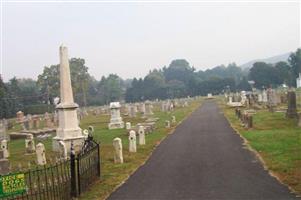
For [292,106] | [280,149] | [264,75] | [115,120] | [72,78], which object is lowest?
[280,149]

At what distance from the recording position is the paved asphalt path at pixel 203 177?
35.0 feet

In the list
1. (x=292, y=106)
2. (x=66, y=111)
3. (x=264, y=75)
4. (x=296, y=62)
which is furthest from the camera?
(x=264, y=75)

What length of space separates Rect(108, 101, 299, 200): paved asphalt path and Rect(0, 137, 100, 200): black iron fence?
114 cm

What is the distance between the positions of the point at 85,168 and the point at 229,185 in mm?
4436

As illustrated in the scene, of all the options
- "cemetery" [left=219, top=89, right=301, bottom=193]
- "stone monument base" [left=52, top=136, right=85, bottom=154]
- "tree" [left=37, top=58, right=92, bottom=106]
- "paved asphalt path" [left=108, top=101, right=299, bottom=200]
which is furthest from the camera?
"tree" [left=37, top=58, right=92, bottom=106]

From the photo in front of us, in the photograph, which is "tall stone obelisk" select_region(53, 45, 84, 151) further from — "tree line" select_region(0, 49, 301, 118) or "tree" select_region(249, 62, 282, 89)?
"tree" select_region(249, 62, 282, 89)

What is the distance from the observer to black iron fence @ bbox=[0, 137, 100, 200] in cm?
920

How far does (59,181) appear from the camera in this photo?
39.6 feet

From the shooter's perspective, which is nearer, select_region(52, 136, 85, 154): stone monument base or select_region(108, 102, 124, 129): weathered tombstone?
select_region(52, 136, 85, 154): stone monument base

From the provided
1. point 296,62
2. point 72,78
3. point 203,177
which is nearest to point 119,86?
point 72,78

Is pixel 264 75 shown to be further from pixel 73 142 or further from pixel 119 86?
pixel 73 142

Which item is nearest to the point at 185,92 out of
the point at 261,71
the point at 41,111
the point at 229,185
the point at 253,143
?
the point at 261,71

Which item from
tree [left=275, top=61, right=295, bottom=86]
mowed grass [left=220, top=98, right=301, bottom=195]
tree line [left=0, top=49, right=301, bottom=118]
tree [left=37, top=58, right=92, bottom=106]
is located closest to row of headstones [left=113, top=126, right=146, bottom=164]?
mowed grass [left=220, top=98, right=301, bottom=195]

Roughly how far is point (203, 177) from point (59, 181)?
429 cm
